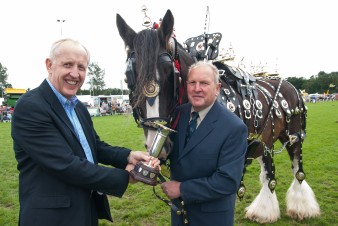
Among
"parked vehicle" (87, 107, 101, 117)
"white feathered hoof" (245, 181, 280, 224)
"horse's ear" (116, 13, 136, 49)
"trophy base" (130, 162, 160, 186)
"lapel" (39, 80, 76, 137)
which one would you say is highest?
"horse's ear" (116, 13, 136, 49)

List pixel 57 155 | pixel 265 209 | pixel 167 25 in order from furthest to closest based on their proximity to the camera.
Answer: pixel 265 209
pixel 167 25
pixel 57 155

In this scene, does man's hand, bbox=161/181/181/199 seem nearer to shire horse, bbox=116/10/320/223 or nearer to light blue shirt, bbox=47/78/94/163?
shire horse, bbox=116/10/320/223

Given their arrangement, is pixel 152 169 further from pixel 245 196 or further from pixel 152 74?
pixel 245 196

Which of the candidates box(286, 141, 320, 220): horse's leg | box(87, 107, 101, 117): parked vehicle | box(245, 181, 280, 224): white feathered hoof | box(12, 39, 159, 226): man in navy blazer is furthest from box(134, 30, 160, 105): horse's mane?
box(87, 107, 101, 117): parked vehicle

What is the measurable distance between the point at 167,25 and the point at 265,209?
3743 mm

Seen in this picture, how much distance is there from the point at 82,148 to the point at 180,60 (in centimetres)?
145

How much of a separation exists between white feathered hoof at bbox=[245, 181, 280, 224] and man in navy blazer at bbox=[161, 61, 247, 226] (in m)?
2.76

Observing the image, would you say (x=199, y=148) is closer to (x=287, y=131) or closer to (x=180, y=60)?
(x=180, y=60)

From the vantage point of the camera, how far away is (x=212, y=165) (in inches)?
86.9

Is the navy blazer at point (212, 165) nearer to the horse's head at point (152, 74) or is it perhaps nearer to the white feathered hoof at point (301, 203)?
the horse's head at point (152, 74)

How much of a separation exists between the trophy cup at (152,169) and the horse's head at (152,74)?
0.18 m

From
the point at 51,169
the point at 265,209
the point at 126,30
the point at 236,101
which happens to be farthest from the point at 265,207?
the point at 51,169

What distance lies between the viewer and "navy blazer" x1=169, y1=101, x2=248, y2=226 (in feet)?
6.89

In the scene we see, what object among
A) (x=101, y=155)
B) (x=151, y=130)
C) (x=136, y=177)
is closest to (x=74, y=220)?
(x=136, y=177)
